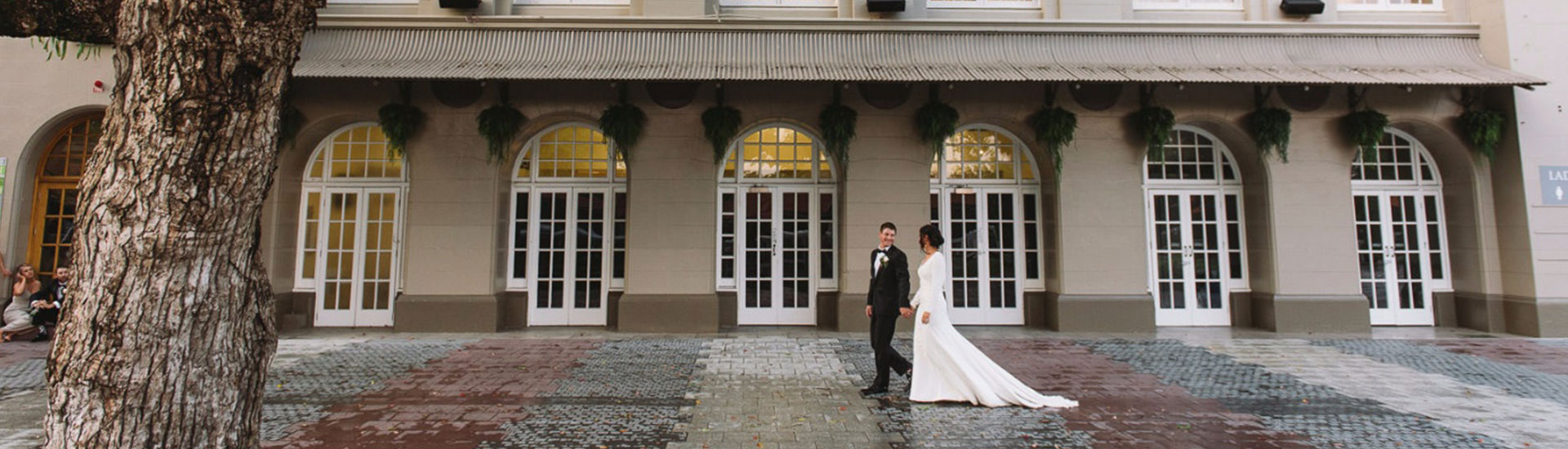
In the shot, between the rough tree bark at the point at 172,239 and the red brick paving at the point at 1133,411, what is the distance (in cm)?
474

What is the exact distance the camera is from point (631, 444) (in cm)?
439

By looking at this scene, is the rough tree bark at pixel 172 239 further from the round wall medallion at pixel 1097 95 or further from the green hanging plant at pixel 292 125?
the round wall medallion at pixel 1097 95

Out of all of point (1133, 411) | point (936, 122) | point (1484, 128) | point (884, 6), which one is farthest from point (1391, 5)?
point (1133, 411)

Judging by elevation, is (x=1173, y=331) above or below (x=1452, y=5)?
below

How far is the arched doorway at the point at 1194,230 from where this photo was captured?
10219 mm

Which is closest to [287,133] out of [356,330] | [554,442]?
[356,330]

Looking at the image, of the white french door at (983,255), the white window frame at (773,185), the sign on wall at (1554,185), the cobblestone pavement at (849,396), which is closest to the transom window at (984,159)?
the white french door at (983,255)

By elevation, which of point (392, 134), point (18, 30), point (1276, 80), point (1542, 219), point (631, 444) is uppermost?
point (1276, 80)

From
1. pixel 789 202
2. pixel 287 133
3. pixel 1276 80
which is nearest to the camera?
pixel 1276 80

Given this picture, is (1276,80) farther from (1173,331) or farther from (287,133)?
(287,133)

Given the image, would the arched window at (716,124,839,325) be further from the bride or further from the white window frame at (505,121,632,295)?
the bride

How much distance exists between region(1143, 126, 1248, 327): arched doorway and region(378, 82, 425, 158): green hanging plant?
11.0 metres

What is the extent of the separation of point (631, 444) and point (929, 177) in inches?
260

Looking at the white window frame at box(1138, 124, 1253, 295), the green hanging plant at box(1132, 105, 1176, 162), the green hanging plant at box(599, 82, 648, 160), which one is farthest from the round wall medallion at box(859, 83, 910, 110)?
the white window frame at box(1138, 124, 1253, 295)
